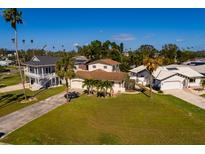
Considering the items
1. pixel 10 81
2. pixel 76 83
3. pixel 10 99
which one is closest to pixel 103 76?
pixel 76 83

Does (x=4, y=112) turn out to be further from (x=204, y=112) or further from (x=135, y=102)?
(x=204, y=112)

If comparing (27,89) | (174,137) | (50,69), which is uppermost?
(50,69)

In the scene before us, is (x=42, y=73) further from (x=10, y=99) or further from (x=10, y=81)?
(x=10, y=81)

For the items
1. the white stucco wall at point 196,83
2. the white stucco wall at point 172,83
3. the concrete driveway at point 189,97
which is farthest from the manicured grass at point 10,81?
the white stucco wall at point 196,83

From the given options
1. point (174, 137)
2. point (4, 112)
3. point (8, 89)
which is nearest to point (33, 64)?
point (8, 89)

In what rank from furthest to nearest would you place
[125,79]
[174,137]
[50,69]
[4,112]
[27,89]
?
[50,69] → [27,89] → [125,79] → [4,112] → [174,137]

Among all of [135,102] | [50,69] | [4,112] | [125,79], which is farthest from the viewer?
[50,69]

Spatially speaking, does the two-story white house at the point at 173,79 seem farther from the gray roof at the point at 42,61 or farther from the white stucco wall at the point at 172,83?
the gray roof at the point at 42,61

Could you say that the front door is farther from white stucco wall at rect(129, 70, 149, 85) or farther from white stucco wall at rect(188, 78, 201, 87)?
white stucco wall at rect(129, 70, 149, 85)
